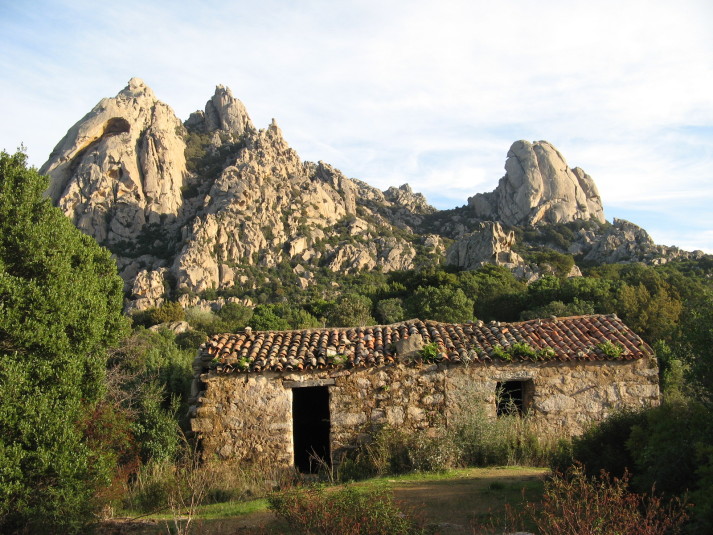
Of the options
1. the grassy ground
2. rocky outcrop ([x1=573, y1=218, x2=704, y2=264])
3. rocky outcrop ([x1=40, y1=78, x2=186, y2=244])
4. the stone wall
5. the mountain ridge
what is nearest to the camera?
the grassy ground

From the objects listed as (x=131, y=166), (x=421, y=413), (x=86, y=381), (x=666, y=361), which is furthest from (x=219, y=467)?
(x=131, y=166)

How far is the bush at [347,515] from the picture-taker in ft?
16.7

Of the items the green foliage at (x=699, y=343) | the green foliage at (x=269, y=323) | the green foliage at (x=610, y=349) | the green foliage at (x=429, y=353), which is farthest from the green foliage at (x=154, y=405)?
the green foliage at (x=269, y=323)

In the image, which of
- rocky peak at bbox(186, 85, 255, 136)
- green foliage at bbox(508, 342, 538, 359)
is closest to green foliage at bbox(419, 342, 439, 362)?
green foliage at bbox(508, 342, 538, 359)

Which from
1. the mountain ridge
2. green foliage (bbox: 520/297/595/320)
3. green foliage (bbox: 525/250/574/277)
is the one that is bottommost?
green foliage (bbox: 520/297/595/320)

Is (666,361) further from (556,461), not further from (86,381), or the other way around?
(86,381)

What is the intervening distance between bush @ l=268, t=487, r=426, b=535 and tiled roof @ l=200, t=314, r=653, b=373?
16.2 feet

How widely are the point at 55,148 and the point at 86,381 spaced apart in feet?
290

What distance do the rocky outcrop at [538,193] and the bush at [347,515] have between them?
8287 centimetres

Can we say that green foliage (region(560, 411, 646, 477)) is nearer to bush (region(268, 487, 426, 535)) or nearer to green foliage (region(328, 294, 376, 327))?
bush (region(268, 487, 426, 535))

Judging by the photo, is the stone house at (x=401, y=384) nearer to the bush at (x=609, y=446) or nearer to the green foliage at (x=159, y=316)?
the bush at (x=609, y=446)

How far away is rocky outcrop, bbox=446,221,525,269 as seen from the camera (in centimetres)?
5809

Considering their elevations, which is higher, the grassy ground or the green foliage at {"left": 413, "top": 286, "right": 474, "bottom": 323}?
the green foliage at {"left": 413, "top": 286, "right": 474, "bottom": 323}

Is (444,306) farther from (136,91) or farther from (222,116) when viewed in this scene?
(136,91)
